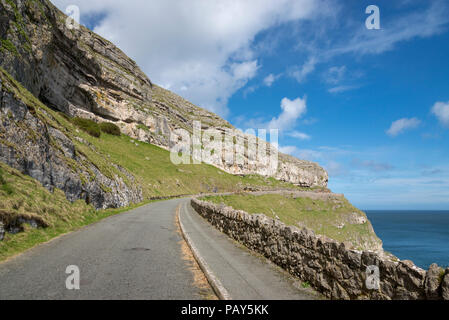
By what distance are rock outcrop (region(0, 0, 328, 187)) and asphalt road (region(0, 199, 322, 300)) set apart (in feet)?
82.6

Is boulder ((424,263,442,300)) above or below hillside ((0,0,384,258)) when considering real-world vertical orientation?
below

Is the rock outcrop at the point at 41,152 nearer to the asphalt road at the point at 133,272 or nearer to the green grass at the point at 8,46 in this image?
the asphalt road at the point at 133,272

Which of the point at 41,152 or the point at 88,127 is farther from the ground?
the point at 88,127

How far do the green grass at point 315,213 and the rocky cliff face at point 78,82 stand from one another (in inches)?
1296

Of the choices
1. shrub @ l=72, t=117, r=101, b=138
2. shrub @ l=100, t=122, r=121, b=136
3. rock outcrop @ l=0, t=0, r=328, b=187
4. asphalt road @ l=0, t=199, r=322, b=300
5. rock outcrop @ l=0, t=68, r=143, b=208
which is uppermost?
rock outcrop @ l=0, t=0, r=328, b=187

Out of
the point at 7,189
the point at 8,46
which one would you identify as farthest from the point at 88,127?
the point at 7,189

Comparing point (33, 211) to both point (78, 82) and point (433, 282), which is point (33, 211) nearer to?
point (433, 282)

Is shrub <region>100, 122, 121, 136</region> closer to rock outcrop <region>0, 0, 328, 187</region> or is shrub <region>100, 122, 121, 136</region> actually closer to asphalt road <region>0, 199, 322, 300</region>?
rock outcrop <region>0, 0, 328, 187</region>

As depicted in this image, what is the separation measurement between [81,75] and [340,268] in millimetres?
79057

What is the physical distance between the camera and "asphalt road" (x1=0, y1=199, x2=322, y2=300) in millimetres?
6109

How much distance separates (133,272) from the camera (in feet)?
25.1

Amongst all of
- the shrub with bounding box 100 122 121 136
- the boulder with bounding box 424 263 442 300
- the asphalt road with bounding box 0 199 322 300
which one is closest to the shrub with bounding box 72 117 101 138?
the shrub with bounding box 100 122 121 136

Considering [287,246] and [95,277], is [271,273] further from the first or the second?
[95,277]
